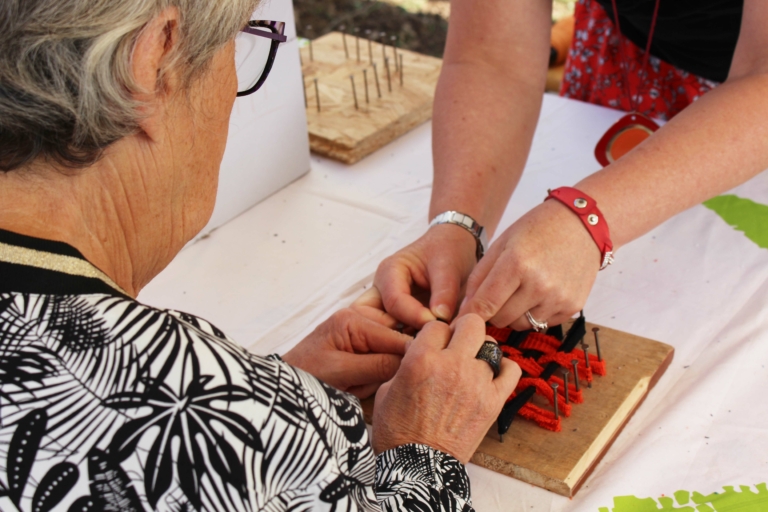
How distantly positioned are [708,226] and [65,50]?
1.27 metres

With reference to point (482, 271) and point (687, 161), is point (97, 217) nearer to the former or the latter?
point (482, 271)

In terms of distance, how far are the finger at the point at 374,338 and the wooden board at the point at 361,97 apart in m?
0.74

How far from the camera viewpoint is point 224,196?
1.62m

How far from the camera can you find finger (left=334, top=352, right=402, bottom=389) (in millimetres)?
1125

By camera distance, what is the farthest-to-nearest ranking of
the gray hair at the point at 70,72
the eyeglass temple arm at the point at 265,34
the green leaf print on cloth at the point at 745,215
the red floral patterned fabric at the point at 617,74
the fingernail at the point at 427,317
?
the red floral patterned fabric at the point at 617,74 < the green leaf print on cloth at the point at 745,215 < the fingernail at the point at 427,317 < the eyeglass temple arm at the point at 265,34 < the gray hair at the point at 70,72

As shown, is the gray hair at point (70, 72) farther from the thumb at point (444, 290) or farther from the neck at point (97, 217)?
the thumb at point (444, 290)

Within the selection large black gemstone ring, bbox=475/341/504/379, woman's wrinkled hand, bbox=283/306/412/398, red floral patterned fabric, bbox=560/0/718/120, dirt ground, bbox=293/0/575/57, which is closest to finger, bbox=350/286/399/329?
woman's wrinkled hand, bbox=283/306/412/398

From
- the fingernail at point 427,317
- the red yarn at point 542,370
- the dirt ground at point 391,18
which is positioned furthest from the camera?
the dirt ground at point 391,18

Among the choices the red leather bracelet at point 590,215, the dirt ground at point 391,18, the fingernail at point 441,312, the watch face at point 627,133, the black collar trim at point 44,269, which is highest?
the black collar trim at point 44,269

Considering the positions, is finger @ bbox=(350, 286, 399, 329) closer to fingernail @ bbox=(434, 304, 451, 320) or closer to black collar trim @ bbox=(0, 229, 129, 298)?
fingernail @ bbox=(434, 304, 451, 320)

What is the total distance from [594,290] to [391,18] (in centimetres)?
404

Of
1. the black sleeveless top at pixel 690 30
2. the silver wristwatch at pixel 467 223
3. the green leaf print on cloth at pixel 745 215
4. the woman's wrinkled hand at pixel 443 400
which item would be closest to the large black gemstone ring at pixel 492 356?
the woman's wrinkled hand at pixel 443 400

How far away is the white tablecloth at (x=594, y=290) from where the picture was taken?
1.01 metres

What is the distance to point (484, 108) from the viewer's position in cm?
145
